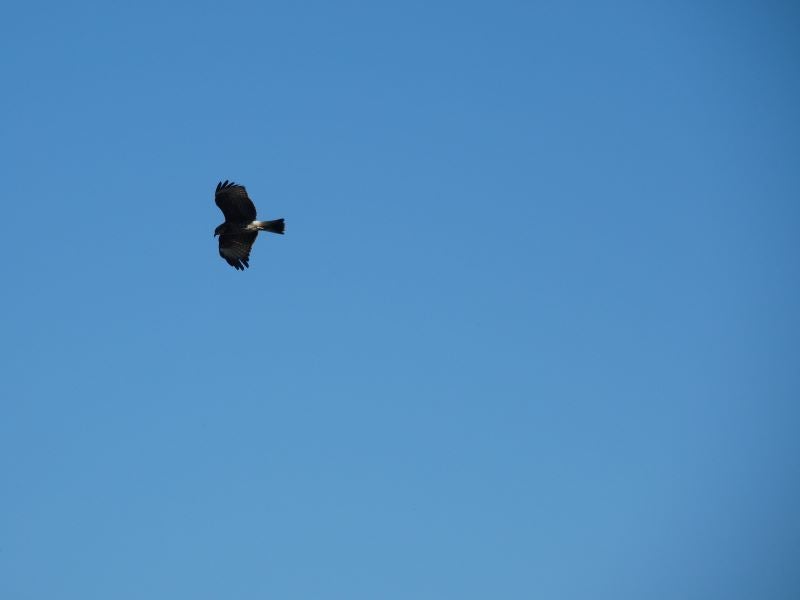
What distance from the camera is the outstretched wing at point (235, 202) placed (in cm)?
3822

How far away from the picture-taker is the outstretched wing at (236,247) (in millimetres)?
39250

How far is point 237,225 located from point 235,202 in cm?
85

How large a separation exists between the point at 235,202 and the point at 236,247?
5.08ft

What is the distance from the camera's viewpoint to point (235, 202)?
38.4 m

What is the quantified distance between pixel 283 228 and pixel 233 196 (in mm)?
1631

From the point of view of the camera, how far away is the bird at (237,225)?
1508 inches

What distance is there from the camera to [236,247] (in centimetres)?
3938

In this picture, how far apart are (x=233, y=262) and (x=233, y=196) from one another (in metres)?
2.16

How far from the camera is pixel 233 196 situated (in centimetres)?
3828

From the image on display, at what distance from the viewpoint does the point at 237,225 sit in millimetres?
39000

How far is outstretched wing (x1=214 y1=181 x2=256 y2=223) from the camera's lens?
3822 centimetres

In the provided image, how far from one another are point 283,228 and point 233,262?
6.47ft

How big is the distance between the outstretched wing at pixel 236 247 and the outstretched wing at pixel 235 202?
0.62 metres

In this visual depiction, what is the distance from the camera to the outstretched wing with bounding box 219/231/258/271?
3925 cm
